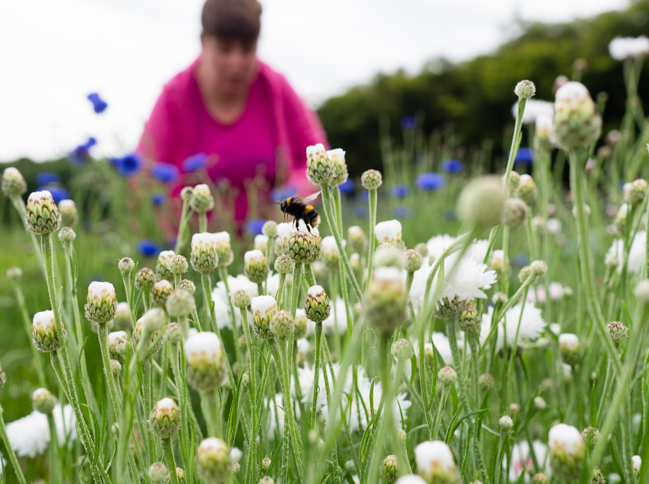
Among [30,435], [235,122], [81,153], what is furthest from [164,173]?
[30,435]

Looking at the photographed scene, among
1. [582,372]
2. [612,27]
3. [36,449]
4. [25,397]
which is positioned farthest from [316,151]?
[612,27]

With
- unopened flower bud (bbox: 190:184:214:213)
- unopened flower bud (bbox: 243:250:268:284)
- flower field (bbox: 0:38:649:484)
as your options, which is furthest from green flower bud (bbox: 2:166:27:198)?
unopened flower bud (bbox: 243:250:268:284)

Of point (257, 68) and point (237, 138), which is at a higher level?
point (257, 68)

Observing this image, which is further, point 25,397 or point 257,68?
point 257,68

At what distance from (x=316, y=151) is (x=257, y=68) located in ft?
7.40

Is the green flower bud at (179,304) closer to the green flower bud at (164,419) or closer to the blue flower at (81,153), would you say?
the green flower bud at (164,419)

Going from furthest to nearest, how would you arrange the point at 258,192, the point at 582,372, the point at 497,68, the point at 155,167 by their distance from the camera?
the point at 497,68 < the point at 258,192 < the point at 155,167 < the point at 582,372

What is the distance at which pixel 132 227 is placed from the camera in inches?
94.2

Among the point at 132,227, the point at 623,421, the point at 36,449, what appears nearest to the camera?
the point at 623,421

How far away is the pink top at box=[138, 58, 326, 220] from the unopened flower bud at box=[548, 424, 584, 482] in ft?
6.43

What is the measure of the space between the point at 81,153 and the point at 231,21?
93 cm

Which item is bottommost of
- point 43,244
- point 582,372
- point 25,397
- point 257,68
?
point 25,397

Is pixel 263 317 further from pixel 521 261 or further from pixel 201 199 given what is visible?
pixel 521 261

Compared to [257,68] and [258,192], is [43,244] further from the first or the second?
[257,68]
